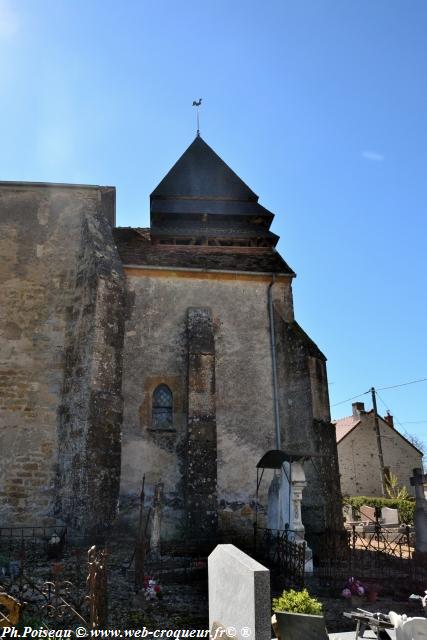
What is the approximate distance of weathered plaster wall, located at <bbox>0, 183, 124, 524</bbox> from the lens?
40.2ft

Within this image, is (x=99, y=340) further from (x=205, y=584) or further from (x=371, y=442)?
(x=371, y=442)

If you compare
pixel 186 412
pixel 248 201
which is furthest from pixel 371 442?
pixel 186 412

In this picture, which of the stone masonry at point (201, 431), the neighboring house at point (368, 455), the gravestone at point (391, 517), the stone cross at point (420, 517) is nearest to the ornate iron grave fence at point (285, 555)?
the stone masonry at point (201, 431)

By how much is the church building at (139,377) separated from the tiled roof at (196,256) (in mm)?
76

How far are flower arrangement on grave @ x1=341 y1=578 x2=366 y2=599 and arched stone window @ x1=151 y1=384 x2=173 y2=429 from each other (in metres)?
6.29

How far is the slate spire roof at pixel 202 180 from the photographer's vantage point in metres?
19.8

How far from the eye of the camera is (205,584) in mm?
8711

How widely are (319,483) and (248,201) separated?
36.5 feet

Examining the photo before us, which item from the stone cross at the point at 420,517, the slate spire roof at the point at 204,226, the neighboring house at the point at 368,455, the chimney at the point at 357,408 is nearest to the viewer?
the stone cross at the point at 420,517

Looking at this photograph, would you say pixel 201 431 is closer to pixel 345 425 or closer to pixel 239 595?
pixel 239 595

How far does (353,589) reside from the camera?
28.5ft

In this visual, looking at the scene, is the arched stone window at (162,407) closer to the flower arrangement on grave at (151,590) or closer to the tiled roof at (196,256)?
the tiled roof at (196,256)

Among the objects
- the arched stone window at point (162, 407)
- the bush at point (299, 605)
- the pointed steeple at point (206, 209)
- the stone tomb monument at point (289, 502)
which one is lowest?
the bush at point (299, 605)

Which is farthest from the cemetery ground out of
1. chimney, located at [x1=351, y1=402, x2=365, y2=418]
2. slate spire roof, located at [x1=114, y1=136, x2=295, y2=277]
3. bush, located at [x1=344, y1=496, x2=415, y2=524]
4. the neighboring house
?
chimney, located at [x1=351, y1=402, x2=365, y2=418]
